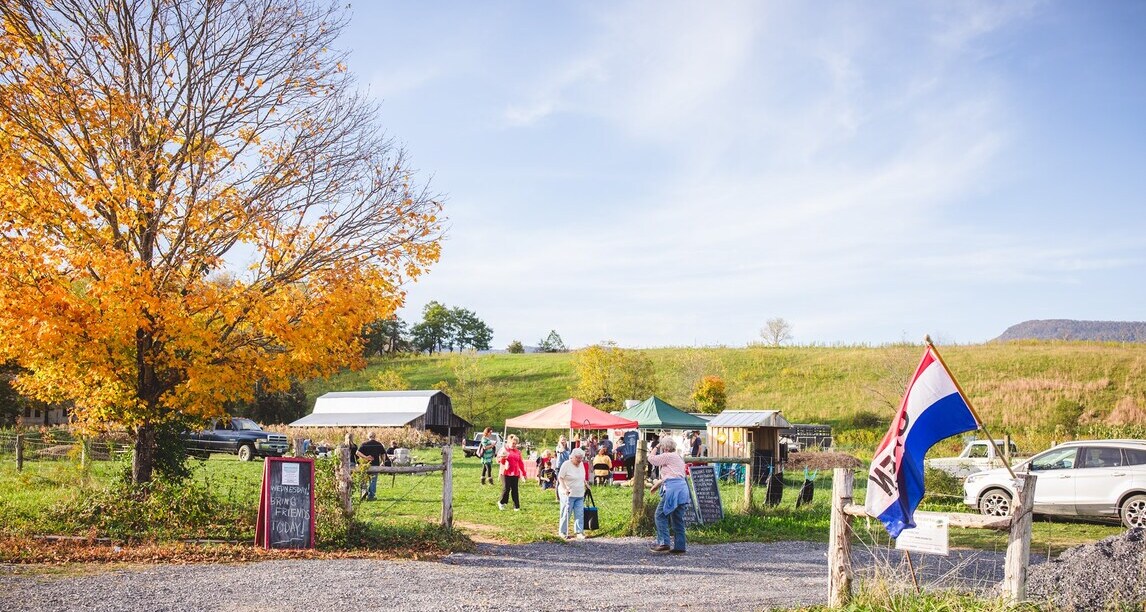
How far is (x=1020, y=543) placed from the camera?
658 cm

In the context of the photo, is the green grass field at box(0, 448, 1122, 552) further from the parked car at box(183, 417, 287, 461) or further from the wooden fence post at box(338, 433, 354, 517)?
the parked car at box(183, 417, 287, 461)

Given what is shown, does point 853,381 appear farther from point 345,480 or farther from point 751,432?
point 345,480

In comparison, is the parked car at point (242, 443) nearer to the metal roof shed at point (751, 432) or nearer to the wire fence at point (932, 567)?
the metal roof shed at point (751, 432)

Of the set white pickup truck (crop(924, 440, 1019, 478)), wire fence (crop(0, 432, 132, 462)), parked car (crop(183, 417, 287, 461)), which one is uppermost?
white pickup truck (crop(924, 440, 1019, 478))

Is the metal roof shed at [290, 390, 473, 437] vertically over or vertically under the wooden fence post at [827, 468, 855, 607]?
under

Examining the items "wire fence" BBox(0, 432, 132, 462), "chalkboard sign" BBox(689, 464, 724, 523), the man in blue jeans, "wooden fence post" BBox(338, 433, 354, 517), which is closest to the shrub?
"wire fence" BBox(0, 432, 132, 462)

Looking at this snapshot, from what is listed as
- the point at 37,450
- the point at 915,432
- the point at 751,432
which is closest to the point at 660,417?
the point at 751,432

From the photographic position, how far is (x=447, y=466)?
12531 millimetres

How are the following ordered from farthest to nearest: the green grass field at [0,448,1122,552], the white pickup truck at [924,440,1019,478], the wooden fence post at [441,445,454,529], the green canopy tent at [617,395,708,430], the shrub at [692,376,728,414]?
1. the shrub at [692,376,728,414]
2. the green canopy tent at [617,395,708,430]
3. the white pickup truck at [924,440,1019,478]
4. the wooden fence post at [441,445,454,529]
5. the green grass field at [0,448,1122,552]

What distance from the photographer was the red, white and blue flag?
277 inches

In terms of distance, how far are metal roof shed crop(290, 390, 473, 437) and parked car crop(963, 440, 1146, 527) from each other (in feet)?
112

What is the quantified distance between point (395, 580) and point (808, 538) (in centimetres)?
727

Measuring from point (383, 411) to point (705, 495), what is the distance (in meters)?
35.8

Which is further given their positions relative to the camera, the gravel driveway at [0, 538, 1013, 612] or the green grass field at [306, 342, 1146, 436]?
the green grass field at [306, 342, 1146, 436]
